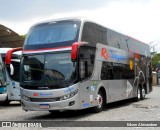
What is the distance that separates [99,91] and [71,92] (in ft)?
8.40

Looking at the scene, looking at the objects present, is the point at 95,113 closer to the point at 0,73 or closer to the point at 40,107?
the point at 40,107

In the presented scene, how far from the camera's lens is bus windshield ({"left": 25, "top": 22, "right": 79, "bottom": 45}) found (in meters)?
13.4

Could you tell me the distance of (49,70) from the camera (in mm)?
13031

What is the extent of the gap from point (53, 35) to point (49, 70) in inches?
53.7

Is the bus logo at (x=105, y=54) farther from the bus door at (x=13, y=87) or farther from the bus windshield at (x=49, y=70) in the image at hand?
the bus door at (x=13, y=87)

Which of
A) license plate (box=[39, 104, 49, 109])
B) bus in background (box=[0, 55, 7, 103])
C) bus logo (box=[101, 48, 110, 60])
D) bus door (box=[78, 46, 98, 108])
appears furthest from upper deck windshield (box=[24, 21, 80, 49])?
bus in background (box=[0, 55, 7, 103])

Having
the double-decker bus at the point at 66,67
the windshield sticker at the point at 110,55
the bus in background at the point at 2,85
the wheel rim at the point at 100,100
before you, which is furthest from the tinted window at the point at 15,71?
the wheel rim at the point at 100,100

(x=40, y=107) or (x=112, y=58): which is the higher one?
(x=112, y=58)

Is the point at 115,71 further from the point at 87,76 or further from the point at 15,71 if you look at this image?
the point at 15,71

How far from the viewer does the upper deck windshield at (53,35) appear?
43.7ft

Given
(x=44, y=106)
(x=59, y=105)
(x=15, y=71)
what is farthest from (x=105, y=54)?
(x=15, y=71)

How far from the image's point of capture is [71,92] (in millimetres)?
12758

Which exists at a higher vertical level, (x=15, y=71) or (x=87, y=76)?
(x=15, y=71)

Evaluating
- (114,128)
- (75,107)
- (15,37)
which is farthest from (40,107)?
(15,37)
